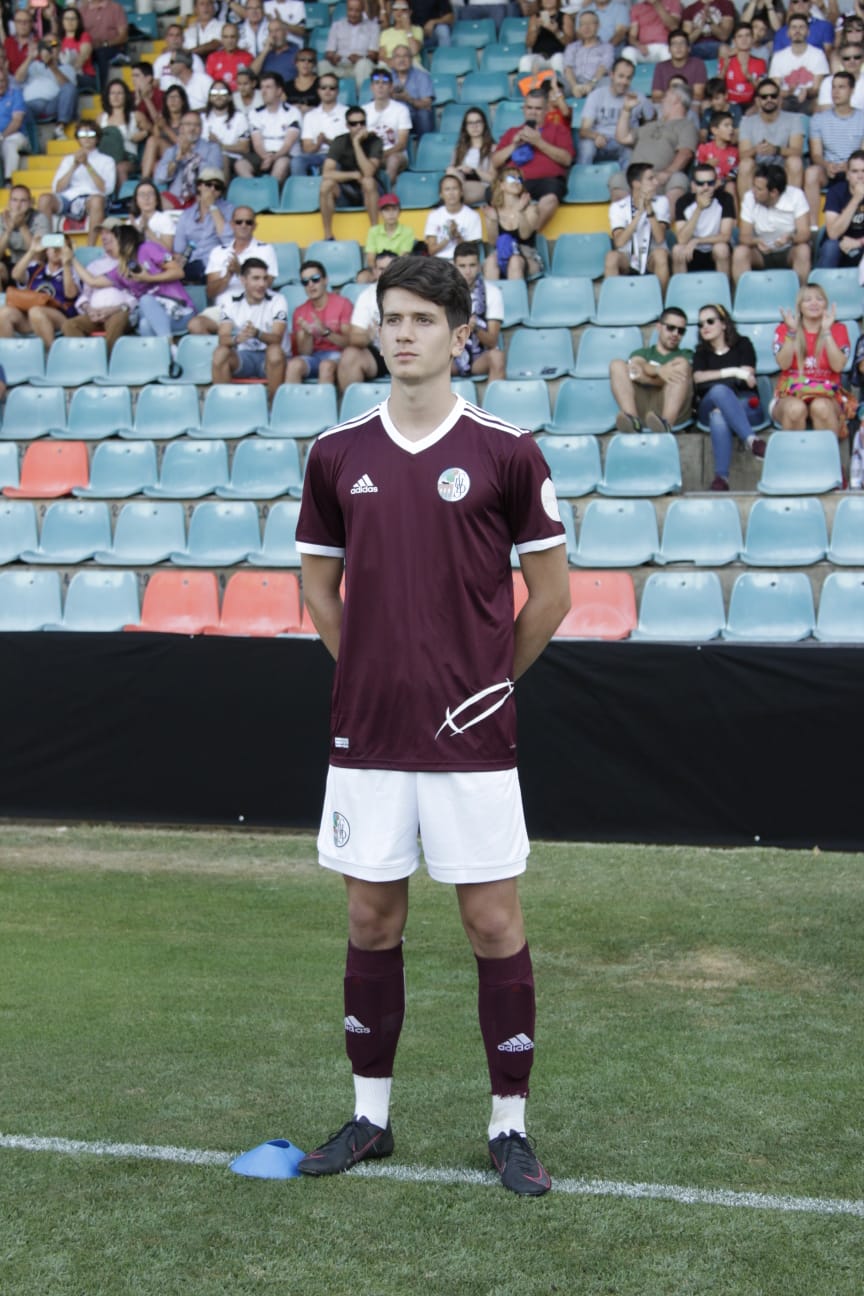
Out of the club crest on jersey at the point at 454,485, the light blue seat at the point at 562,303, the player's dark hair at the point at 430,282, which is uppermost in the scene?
the light blue seat at the point at 562,303

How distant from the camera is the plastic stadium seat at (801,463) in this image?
439 inches

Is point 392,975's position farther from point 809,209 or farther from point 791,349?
point 809,209

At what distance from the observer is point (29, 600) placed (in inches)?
452

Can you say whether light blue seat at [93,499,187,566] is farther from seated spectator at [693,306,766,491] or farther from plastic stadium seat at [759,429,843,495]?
plastic stadium seat at [759,429,843,495]

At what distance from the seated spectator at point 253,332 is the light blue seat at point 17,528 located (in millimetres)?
2088

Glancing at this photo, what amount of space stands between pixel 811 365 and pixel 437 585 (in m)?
8.33

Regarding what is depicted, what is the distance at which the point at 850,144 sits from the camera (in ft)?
44.7

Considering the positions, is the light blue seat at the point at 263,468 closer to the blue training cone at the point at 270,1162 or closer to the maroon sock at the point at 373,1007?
the maroon sock at the point at 373,1007

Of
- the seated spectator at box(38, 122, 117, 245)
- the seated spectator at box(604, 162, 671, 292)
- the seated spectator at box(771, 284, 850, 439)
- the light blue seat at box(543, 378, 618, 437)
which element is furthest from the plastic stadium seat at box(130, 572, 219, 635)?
the seated spectator at box(38, 122, 117, 245)

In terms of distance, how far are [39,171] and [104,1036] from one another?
14.2 meters

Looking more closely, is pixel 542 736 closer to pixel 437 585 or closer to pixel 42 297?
pixel 437 585

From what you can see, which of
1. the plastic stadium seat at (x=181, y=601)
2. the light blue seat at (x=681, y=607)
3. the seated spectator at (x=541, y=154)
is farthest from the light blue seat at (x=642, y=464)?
the seated spectator at (x=541, y=154)

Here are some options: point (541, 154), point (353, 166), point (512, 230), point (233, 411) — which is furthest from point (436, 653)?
point (353, 166)

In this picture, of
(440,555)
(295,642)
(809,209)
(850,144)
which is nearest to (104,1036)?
(440,555)
